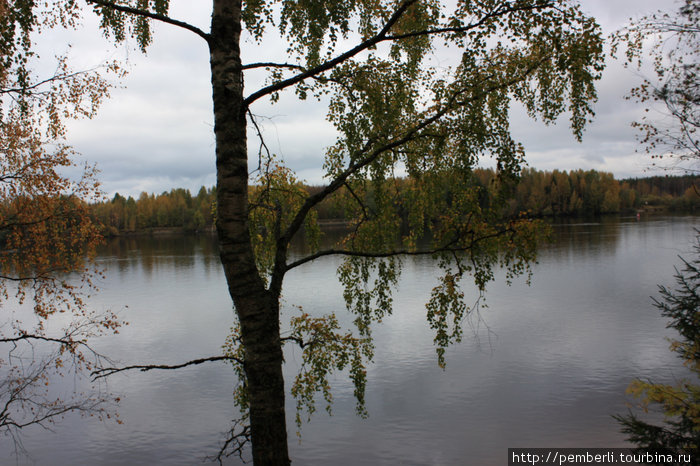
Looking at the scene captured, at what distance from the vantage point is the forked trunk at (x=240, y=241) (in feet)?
15.7

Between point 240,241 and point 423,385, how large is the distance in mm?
11322

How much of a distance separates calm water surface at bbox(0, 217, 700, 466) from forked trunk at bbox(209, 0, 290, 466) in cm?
718

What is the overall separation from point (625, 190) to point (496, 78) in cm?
13945

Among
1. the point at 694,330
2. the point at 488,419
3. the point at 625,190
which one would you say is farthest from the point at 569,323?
the point at 625,190

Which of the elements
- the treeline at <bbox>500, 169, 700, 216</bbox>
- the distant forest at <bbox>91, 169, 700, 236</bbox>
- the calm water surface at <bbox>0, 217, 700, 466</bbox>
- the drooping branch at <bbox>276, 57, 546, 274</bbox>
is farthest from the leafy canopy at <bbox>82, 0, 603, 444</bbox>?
the treeline at <bbox>500, 169, 700, 216</bbox>

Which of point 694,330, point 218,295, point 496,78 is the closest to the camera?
point 496,78

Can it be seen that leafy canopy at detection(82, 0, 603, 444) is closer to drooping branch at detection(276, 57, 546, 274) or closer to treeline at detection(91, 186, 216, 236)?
drooping branch at detection(276, 57, 546, 274)

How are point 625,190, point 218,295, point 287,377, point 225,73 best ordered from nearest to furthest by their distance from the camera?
point 225,73 < point 287,377 < point 218,295 < point 625,190

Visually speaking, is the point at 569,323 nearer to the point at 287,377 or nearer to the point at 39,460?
the point at 287,377

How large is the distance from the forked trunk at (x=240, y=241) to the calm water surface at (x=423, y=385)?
718 cm

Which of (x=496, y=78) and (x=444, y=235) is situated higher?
(x=496, y=78)

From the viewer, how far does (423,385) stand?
14742mm

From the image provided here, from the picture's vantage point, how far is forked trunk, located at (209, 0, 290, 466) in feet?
15.7

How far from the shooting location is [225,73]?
482 centimetres
